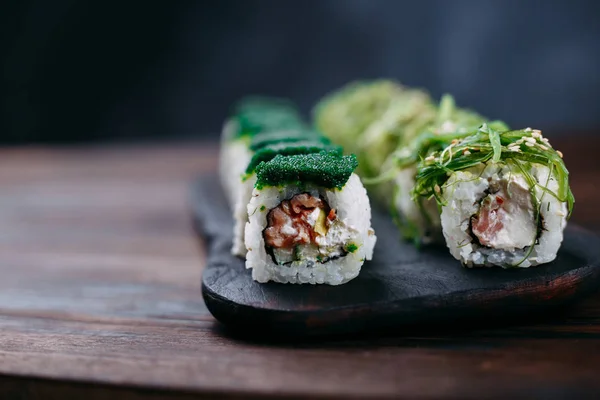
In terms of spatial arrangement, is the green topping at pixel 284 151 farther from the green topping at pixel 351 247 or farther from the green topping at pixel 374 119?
the green topping at pixel 374 119

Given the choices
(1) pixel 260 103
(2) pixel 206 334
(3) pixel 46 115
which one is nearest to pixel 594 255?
(2) pixel 206 334

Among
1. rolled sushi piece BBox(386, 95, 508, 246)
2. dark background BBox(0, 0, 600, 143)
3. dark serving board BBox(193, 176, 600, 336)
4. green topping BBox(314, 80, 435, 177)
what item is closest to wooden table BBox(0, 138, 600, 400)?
dark serving board BBox(193, 176, 600, 336)

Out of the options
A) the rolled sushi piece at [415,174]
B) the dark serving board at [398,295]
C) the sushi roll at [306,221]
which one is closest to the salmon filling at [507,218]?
the dark serving board at [398,295]

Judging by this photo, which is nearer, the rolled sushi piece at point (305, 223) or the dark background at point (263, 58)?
the rolled sushi piece at point (305, 223)

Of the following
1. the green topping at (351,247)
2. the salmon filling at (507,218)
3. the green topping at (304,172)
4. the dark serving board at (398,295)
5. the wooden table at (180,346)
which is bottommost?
the wooden table at (180,346)

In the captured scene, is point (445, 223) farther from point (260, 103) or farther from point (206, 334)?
point (260, 103)

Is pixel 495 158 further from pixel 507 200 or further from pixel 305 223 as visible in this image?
pixel 305 223
